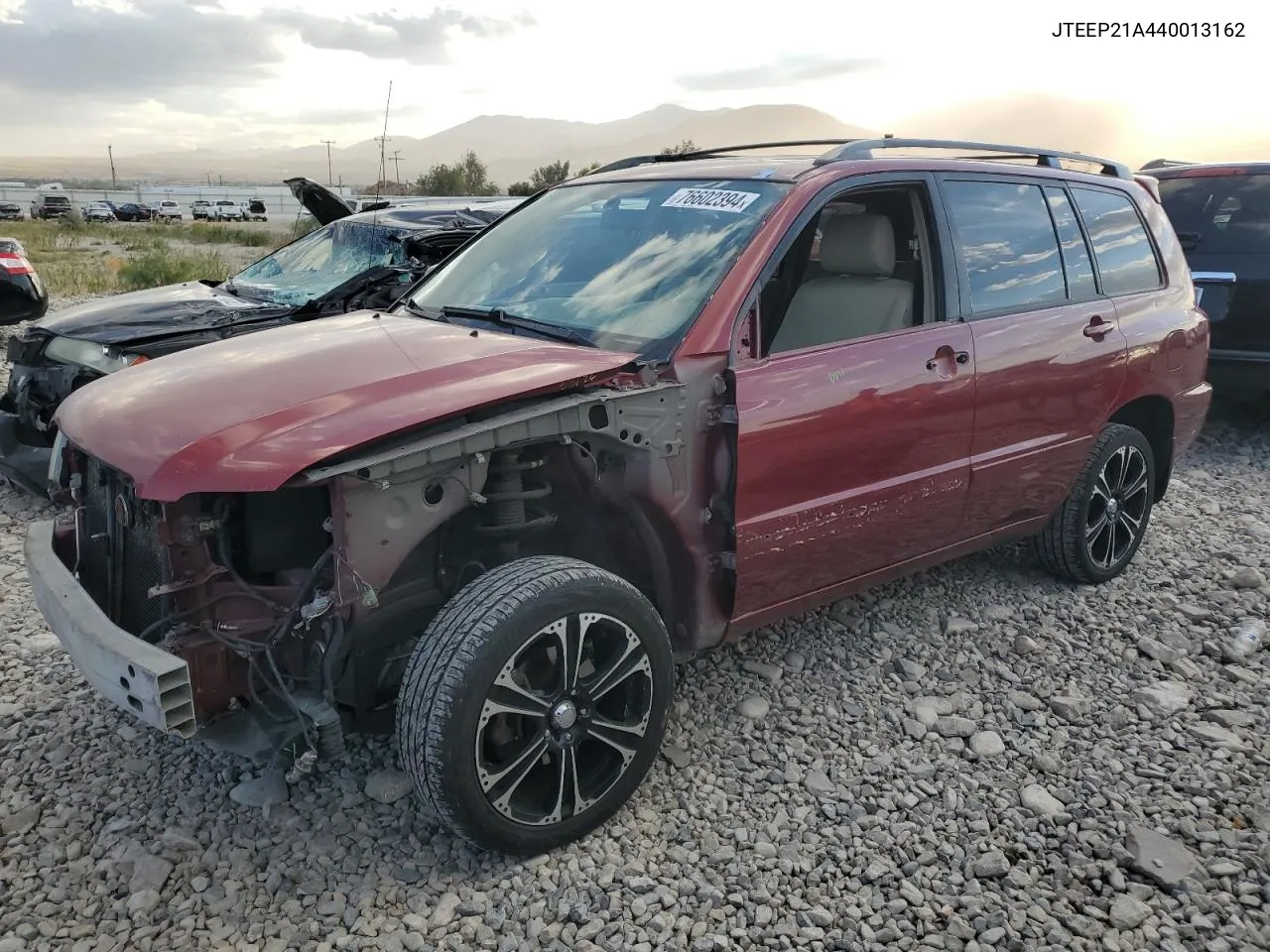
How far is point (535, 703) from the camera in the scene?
2.65m

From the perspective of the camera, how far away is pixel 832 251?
12.6 ft

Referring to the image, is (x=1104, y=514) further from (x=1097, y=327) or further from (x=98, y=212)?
(x=98, y=212)

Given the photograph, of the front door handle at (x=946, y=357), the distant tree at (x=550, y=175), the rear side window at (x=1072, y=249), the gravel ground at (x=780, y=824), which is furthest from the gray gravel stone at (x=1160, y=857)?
the distant tree at (x=550, y=175)

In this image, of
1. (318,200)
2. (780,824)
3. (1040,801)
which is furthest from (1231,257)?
(318,200)

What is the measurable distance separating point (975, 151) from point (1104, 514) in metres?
1.73

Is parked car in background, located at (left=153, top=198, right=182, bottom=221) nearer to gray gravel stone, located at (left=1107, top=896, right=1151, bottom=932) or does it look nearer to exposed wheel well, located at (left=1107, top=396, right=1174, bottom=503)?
exposed wheel well, located at (left=1107, top=396, right=1174, bottom=503)

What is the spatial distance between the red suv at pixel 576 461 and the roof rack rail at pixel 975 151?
0.04 metres

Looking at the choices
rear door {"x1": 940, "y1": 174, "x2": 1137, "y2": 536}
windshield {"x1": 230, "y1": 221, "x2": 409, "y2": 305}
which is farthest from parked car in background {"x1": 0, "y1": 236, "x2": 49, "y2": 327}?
rear door {"x1": 940, "y1": 174, "x2": 1137, "y2": 536}

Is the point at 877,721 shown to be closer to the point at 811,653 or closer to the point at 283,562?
the point at 811,653

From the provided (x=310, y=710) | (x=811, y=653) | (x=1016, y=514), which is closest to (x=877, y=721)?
(x=811, y=653)

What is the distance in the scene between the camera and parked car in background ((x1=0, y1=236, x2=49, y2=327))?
9.09 meters

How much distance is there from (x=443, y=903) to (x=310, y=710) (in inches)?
23.9

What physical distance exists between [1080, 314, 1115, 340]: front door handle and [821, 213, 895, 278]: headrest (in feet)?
3.23

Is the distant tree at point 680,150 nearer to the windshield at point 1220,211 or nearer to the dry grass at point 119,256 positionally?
the windshield at point 1220,211
